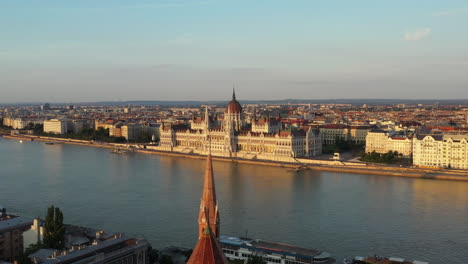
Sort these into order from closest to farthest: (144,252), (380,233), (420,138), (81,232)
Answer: (144,252), (81,232), (380,233), (420,138)

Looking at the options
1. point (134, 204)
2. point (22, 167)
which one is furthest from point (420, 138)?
point (22, 167)

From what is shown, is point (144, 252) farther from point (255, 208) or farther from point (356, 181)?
point (356, 181)

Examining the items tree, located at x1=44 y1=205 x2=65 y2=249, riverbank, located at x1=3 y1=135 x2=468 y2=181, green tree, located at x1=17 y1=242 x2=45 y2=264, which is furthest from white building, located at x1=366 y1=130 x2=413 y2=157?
green tree, located at x1=17 y1=242 x2=45 y2=264

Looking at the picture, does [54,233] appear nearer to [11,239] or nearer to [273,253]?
[11,239]

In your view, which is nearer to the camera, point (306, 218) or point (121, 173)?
point (306, 218)

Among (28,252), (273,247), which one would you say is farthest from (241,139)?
(28,252)

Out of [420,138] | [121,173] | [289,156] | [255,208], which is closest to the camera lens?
[255,208]

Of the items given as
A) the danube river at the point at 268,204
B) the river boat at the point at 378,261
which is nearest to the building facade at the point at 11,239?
the danube river at the point at 268,204
